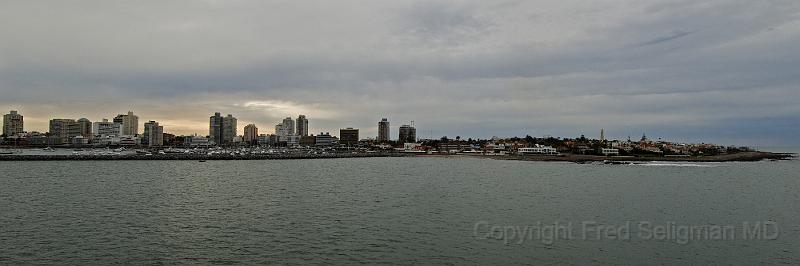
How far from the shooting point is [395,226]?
84.5ft

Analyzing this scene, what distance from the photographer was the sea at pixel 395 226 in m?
19.7

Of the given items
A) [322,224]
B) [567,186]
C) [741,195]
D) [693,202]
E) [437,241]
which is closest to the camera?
[437,241]

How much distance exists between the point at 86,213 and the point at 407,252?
66.0 ft

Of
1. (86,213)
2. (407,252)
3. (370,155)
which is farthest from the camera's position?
(370,155)

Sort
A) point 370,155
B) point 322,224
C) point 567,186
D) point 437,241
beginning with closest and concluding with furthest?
1. point 437,241
2. point 322,224
3. point 567,186
4. point 370,155

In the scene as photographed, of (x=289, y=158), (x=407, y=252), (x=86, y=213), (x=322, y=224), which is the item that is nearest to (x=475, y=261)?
(x=407, y=252)

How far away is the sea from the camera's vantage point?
19.7m

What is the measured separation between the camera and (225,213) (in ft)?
99.0

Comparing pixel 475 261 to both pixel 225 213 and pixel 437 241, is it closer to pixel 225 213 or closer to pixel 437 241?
pixel 437 241

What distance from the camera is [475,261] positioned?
18922 millimetres

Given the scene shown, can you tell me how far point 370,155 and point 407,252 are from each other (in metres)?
123

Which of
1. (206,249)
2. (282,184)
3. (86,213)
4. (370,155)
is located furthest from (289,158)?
(206,249)

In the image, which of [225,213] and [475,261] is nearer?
[475,261]

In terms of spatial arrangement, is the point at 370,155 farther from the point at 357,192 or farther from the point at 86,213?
the point at 86,213
